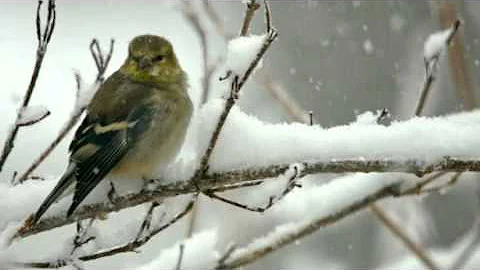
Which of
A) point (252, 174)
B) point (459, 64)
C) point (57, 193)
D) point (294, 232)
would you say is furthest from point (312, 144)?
point (459, 64)

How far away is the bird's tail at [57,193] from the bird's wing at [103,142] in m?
0.04

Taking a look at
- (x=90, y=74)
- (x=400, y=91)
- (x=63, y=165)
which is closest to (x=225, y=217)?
(x=63, y=165)

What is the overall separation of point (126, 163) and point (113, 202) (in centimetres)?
50

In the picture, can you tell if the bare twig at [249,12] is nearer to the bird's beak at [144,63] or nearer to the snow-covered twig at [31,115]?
the snow-covered twig at [31,115]

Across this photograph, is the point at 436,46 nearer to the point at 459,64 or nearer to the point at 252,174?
the point at 459,64

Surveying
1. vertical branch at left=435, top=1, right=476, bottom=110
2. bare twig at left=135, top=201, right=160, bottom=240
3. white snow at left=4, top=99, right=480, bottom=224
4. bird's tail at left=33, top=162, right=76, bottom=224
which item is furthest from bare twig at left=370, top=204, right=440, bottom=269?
bird's tail at left=33, top=162, right=76, bottom=224

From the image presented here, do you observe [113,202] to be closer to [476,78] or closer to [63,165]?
[63,165]

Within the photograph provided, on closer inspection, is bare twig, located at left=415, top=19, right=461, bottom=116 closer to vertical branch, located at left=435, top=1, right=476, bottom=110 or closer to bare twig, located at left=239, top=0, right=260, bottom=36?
vertical branch, located at left=435, top=1, right=476, bottom=110

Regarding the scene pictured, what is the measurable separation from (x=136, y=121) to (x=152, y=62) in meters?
0.43

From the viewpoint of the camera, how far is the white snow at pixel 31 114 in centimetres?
255

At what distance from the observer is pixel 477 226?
363cm

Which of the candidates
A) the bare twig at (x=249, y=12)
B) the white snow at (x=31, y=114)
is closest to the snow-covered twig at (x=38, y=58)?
the white snow at (x=31, y=114)

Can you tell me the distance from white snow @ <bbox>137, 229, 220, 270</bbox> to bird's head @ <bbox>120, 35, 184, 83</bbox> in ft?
2.45

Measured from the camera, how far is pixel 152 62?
3797mm
